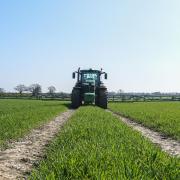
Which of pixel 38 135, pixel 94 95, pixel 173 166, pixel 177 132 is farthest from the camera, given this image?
pixel 94 95

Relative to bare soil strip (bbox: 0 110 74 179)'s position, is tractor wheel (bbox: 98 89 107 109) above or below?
above

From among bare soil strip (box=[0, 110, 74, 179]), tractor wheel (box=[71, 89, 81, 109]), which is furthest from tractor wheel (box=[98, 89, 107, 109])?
bare soil strip (box=[0, 110, 74, 179])

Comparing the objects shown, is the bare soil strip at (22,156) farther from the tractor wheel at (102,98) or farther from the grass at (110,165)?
the tractor wheel at (102,98)

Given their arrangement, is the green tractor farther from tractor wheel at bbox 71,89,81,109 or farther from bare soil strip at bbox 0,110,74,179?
bare soil strip at bbox 0,110,74,179

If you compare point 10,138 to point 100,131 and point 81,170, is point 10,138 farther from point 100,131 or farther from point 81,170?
point 81,170

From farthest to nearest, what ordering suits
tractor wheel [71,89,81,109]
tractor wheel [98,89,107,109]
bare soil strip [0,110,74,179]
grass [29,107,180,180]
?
tractor wheel [98,89,107,109]
tractor wheel [71,89,81,109]
bare soil strip [0,110,74,179]
grass [29,107,180,180]

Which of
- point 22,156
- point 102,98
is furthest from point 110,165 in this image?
point 102,98

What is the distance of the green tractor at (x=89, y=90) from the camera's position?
3450 centimetres

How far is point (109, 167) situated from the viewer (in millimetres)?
6637

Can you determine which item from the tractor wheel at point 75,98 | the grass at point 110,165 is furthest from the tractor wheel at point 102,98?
the grass at point 110,165

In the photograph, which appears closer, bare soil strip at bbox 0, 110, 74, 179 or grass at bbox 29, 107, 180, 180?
grass at bbox 29, 107, 180, 180

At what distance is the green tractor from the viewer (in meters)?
34.5

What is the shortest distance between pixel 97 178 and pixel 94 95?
29.0 metres

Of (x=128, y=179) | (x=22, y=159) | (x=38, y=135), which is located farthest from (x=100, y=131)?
(x=128, y=179)
